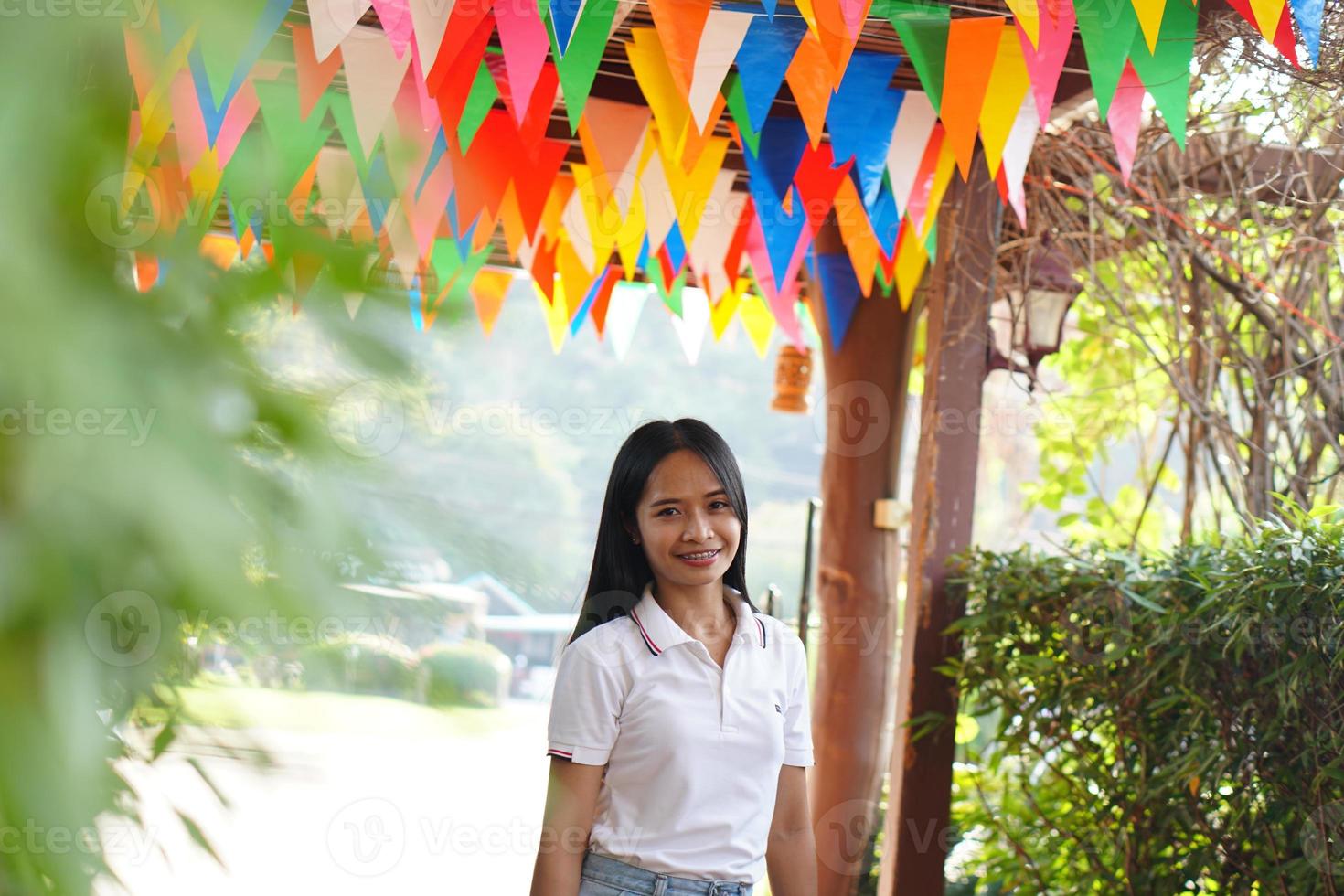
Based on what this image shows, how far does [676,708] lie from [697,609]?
187 millimetres

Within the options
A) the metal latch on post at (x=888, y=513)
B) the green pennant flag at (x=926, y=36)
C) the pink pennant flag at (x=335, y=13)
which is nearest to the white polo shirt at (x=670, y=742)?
the pink pennant flag at (x=335, y=13)

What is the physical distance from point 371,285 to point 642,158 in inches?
121

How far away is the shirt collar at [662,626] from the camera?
176cm

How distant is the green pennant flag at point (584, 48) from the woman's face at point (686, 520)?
764 mm

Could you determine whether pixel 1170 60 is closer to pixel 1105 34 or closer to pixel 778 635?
pixel 1105 34

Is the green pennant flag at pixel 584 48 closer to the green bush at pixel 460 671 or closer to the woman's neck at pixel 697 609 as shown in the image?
the woman's neck at pixel 697 609

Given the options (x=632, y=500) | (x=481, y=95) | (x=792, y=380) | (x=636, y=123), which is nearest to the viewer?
(x=632, y=500)

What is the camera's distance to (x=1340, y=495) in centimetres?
360

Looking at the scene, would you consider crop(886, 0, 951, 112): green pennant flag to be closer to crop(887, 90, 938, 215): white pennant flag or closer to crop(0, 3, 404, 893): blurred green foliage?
crop(887, 90, 938, 215): white pennant flag

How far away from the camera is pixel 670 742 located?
1696 millimetres

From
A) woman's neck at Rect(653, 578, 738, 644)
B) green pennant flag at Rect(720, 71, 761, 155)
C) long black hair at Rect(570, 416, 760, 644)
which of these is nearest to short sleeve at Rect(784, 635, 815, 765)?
woman's neck at Rect(653, 578, 738, 644)

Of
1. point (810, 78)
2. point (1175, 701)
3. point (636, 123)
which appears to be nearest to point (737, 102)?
point (810, 78)

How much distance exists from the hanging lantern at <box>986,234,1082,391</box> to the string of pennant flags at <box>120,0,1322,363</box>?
29 centimetres

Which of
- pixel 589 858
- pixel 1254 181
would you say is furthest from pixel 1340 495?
pixel 589 858
